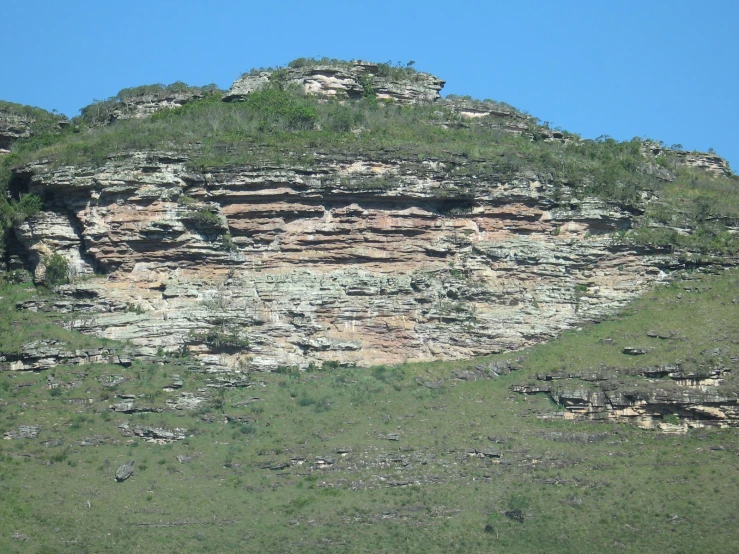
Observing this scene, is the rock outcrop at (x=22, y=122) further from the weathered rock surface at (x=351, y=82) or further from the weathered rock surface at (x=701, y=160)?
the weathered rock surface at (x=701, y=160)

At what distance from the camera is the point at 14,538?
46.7 metres

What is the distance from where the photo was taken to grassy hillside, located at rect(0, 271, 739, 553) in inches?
1887

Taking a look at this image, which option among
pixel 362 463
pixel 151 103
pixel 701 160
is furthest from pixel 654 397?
pixel 151 103

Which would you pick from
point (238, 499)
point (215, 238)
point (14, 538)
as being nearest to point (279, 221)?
point (215, 238)

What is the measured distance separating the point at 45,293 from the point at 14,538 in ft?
49.0

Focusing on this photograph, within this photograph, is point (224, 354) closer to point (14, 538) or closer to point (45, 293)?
point (45, 293)

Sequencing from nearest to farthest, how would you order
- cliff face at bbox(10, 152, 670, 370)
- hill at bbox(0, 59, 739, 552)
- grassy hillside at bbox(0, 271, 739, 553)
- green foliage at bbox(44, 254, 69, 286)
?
1. grassy hillside at bbox(0, 271, 739, 553)
2. hill at bbox(0, 59, 739, 552)
3. cliff face at bbox(10, 152, 670, 370)
4. green foliage at bbox(44, 254, 69, 286)

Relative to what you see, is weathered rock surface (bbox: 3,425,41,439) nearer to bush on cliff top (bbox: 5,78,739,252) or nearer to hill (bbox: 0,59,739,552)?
hill (bbox: 0,59,739,552)

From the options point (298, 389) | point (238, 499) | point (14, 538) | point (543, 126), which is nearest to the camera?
point (14, 538)

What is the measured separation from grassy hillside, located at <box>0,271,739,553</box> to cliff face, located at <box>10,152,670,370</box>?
1.43 meters

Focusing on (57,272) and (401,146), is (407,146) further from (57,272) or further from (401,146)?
(57,272)

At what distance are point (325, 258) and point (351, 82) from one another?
15298mm

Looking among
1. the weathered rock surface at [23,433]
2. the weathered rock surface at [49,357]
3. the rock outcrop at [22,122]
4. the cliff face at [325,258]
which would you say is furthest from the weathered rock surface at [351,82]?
the weathered rock surface at [23,433]

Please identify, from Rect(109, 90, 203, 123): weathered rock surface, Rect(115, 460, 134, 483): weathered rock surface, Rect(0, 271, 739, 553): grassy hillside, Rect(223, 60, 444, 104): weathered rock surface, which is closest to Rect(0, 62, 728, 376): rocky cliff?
Rect(0, 271, 739, 553): grassy hillside
